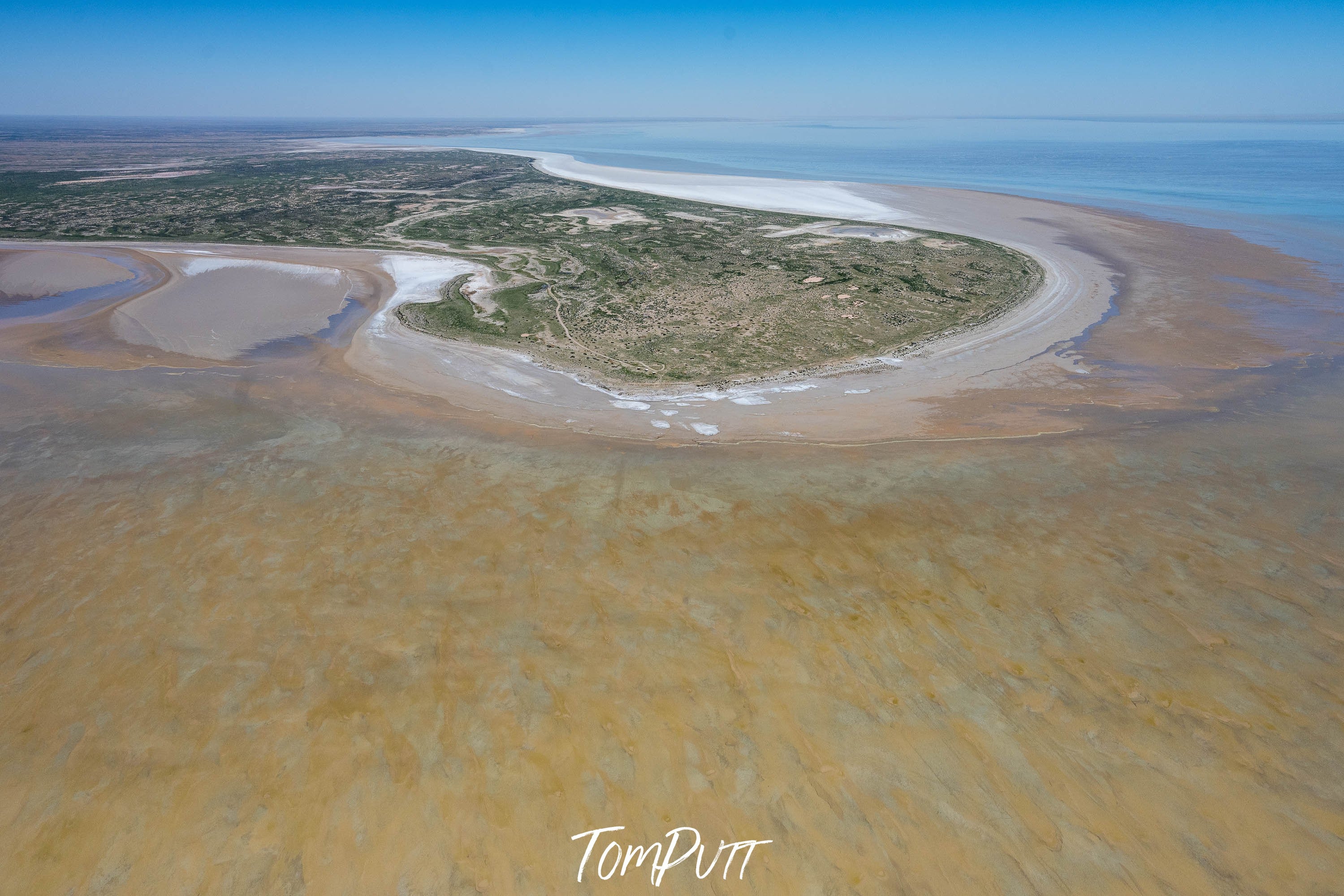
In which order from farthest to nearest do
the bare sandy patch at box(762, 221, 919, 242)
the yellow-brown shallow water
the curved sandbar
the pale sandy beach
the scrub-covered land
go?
the bare sandy patch at box(762, 221, 919, 242) → the scrub-covered land → the pale sandy beach → the curved sandbar → the yellow-brown shallow water

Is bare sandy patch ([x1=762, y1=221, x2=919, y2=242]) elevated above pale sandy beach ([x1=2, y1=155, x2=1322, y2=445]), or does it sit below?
above

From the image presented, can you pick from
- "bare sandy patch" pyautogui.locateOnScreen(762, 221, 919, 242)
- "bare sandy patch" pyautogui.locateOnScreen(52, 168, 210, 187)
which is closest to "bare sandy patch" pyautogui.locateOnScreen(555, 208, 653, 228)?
"bare sandy patch" pyautogui.locateOnScreen(762, 221, 919, 242)

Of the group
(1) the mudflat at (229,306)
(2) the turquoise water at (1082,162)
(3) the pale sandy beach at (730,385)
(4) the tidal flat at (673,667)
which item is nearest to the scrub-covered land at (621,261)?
(3) the pale sandy beach at (730,385)

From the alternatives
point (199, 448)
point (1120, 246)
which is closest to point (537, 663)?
point (199, 448)

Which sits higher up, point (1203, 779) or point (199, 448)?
point (199, 448)

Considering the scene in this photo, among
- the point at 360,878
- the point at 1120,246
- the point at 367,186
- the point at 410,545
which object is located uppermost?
the point at 367,186

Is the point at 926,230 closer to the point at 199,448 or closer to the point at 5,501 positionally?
the point at 199,448

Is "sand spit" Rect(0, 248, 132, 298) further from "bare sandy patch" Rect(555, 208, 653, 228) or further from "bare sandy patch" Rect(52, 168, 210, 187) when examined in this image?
"bare sandy patch" Rect(52, 168, 210, 187)
